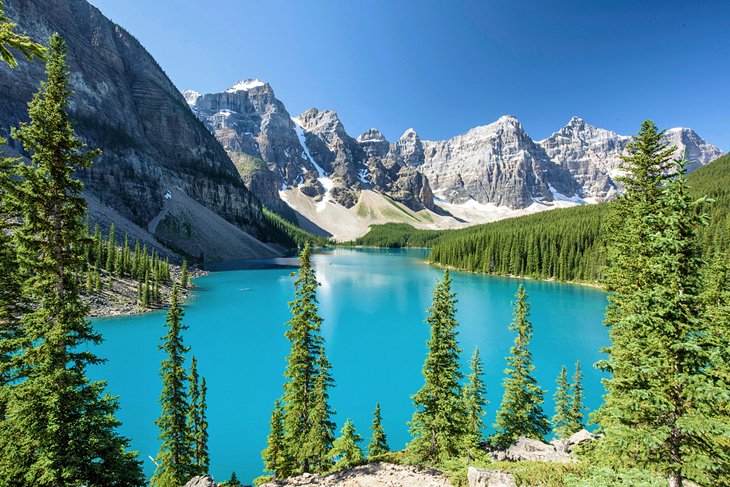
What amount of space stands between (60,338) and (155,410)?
20.5 meters

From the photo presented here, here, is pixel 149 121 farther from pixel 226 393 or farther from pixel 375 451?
pixel 375 451

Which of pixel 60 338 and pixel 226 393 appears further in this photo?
pixel 226 393

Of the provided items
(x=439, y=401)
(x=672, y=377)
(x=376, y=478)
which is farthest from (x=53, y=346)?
(x=672, y=377)

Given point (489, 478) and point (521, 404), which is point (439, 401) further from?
point (521, 404)

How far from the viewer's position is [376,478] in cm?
1449

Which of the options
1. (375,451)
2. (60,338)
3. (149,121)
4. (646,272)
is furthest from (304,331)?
(149,121)

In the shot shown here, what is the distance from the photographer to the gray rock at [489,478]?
11.2 meters

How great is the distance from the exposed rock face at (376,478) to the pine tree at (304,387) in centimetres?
241

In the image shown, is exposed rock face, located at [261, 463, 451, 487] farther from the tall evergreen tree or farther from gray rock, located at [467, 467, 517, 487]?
the tall evergreen tree

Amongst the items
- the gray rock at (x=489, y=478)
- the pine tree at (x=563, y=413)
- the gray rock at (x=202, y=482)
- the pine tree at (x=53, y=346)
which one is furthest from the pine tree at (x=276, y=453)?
the pine tree at (x=563, y=413)

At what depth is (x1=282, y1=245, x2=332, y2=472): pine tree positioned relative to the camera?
17844mm

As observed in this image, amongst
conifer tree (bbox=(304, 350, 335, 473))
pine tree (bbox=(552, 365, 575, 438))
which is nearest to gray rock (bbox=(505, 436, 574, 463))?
pine tree (bbox=(552, 365, 575, 438))

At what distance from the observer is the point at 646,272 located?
9789mm

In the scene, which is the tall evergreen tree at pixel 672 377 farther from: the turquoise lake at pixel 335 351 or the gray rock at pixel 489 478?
the turquoise lake at pixel 335 351
